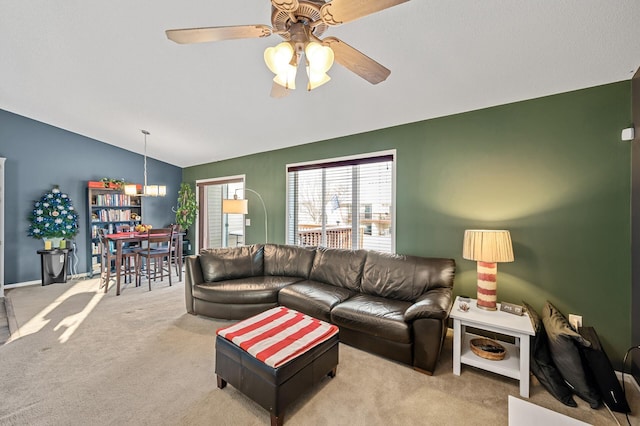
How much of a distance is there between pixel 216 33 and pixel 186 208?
18.5ft

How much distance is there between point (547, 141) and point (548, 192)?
0.48 m

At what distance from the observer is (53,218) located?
193 inches

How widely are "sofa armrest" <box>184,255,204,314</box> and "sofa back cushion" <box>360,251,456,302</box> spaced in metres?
2.08

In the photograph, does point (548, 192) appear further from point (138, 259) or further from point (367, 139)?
point (138, 259)

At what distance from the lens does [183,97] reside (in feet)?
11.2

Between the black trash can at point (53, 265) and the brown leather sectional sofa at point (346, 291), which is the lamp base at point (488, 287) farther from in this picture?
the black trash can at point (53, 265)

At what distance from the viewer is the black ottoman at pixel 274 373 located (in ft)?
5.58

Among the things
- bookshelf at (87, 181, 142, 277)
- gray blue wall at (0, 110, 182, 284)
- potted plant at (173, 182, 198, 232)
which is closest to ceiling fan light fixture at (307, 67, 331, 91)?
potted plant at (173, 182, 198, 232)

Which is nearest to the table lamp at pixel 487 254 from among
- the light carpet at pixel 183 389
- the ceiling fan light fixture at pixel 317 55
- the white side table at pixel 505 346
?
the white side table at pixel 505 346

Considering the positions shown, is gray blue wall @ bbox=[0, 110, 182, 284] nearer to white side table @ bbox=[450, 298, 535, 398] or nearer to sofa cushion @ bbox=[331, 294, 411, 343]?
sofa cushion @ bbox=[331, 294, 411, 343]

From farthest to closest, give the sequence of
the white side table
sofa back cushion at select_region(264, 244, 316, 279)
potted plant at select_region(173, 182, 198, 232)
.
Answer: potted plant at select_region(173, 182, 198, 232) < sofa back cushion at select_region(264, 244, 316, 279) < the white side table

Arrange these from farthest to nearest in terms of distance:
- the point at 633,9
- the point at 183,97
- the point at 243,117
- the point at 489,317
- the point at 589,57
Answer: the point at 243,117
the point at 183,97
the point at 489,317
the point at 589,57
the point at 633,9

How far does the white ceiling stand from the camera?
1820 mm

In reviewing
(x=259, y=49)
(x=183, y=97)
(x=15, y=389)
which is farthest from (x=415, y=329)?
(x=183, y=97)
